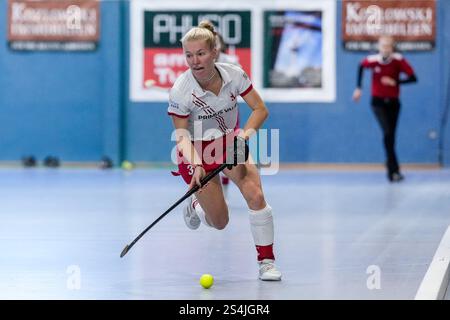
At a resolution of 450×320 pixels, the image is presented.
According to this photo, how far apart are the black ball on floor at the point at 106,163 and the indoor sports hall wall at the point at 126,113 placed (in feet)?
0.63

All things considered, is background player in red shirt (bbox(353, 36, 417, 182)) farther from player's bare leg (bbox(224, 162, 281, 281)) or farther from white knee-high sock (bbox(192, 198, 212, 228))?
player's bare leg (bbox(224, 162, 281, 281))

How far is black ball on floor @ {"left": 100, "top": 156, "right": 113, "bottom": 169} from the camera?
17719mm

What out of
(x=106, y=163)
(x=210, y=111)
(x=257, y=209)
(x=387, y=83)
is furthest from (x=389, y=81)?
(x=257, y=209)

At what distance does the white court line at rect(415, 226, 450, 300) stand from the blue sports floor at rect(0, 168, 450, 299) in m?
0.08

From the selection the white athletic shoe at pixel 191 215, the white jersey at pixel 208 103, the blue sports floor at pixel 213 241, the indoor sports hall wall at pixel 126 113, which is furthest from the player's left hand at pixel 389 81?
the white jersey at pixel 208 103

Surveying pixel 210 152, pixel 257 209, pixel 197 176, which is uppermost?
pixel 210 152

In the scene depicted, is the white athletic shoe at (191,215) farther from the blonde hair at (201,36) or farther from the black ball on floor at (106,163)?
the black ball on floor at (106,163)

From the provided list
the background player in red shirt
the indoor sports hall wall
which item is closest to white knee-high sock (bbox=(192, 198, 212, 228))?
the background player in red shirt

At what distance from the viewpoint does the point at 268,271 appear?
7.09 metres

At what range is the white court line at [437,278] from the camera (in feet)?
21.1

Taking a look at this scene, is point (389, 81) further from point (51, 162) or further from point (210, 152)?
point (210, 152)

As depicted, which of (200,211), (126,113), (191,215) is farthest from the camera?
(126,113)

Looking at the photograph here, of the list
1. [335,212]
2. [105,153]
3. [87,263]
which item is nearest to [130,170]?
[105,153]

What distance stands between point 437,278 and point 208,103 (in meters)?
1.96
